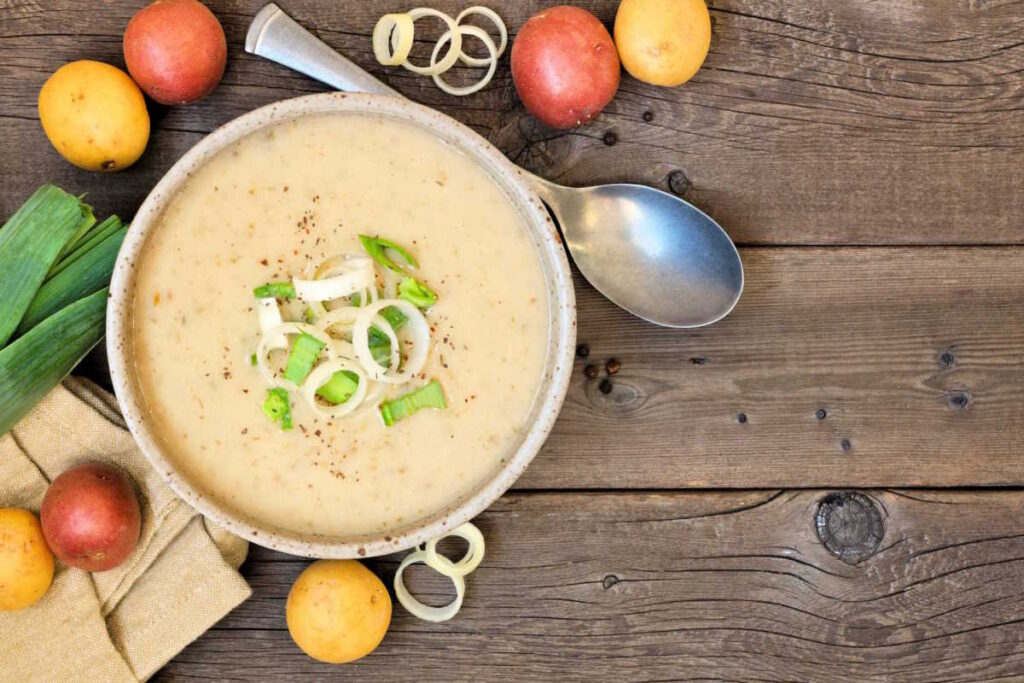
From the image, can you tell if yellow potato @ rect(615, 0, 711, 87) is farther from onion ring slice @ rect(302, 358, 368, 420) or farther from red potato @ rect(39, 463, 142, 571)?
red potato @ rect(39, 463, 142, 571)

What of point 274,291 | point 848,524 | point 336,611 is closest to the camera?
point 274,291

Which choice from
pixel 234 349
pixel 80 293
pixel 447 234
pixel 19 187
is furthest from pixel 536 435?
pixel 19 187

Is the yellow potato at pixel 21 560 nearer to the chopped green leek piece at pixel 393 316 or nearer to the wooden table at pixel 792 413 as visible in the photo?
the wooden table at pixel 792 413

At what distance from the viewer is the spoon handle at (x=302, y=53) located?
1429 millimetres

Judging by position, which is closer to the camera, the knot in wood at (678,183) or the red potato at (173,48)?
the red potato at (173,48)

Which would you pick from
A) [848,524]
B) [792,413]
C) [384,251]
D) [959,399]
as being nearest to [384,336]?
[384,251]

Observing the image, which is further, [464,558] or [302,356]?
[464,558]

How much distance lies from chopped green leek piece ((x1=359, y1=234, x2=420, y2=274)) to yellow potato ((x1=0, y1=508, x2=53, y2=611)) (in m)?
0.65

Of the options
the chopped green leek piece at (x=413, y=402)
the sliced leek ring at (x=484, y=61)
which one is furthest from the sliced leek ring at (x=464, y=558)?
the sliced leek ring at (x=484, y=61)

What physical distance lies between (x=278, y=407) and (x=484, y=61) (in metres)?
0.63

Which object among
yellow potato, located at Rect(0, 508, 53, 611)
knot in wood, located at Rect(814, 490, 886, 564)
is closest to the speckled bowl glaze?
yellow potato, located at Rect(0, 508, 53, 611)

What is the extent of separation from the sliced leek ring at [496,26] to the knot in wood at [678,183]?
1.10 feet

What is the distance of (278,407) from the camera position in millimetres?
1295

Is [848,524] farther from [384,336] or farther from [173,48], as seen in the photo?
[173,48]
